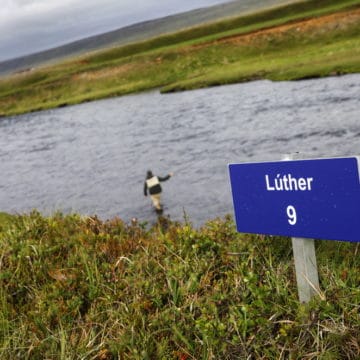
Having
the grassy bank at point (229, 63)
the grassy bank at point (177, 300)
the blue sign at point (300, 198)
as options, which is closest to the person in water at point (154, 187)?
the grassy bank at point (177, 300)

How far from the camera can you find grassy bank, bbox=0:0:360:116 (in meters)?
43.2

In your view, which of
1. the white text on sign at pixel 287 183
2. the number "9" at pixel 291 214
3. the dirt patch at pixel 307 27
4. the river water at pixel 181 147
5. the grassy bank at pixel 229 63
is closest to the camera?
the white text on sign at pixel 287 183

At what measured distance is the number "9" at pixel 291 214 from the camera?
14.1 ft

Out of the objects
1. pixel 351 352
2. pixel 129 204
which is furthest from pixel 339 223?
pixel 129 204

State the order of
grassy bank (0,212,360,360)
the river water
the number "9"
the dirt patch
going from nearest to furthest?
the number "9", grassy bank (0,212,360,360), the river water, the dirt patch

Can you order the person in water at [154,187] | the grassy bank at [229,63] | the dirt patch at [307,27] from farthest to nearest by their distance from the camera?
the dirt patch at [307,27]
the grassy bank at [229,63]
the person in water at [154,187]

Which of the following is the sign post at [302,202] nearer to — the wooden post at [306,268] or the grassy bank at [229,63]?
the wooden post at [306,268]

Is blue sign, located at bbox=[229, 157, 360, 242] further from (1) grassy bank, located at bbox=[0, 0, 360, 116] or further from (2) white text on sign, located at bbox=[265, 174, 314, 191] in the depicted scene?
(1) grassy bank, located at bbox=[0, 0, 360, 116]

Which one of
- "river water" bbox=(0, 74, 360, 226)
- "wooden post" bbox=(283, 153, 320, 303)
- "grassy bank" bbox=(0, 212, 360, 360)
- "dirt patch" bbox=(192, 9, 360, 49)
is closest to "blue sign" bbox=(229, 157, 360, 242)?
"wooden post" bbox=(283, 153, 320, 303)

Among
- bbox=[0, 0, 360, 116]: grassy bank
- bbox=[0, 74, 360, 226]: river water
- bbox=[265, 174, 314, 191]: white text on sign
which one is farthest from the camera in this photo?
bbox=[0, 0, 360, 116]: grassy bank

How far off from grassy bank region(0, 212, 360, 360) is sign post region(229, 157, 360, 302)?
0.36m

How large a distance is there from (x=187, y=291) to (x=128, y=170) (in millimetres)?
18282

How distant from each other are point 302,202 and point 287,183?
0.63 ft

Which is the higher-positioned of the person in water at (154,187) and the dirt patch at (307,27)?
the dirt patch at (307,27)
